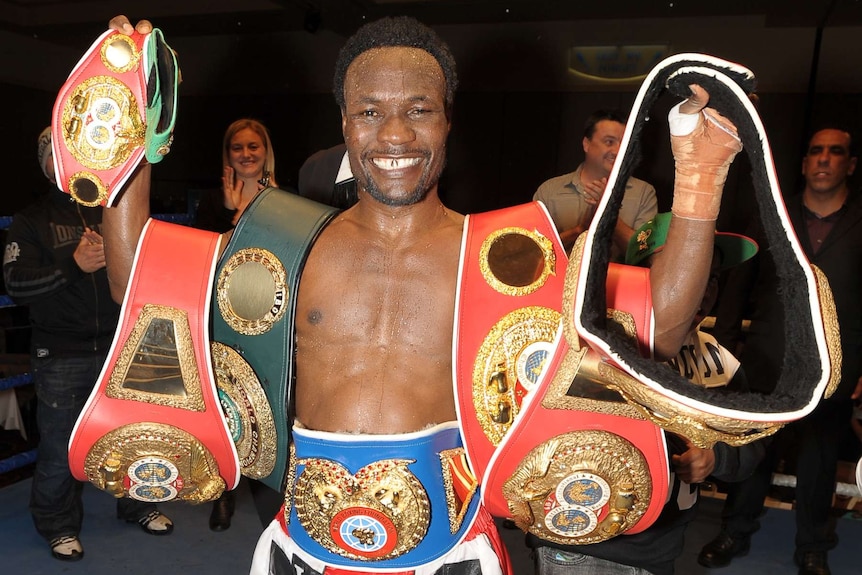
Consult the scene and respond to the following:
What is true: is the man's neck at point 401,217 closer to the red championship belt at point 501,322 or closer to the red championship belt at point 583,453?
the red championship belt at point 501,322

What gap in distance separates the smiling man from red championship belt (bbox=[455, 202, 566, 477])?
48mm

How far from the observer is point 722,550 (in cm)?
286

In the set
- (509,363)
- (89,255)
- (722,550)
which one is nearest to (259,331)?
(509,363)

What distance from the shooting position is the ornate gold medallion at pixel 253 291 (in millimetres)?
1175

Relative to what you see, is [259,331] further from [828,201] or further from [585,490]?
[828,201]

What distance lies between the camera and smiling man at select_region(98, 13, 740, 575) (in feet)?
3.77

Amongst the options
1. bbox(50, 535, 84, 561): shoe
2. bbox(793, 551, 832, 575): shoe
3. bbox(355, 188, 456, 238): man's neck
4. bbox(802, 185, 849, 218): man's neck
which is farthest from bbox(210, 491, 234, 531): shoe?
bbox(802, 185, 849, 218): man's neck

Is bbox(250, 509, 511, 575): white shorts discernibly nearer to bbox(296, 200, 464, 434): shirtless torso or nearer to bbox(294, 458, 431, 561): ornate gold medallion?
bbox(294, 458, 431, 561): ornate gold medallion

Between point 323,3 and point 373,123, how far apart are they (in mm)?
4712

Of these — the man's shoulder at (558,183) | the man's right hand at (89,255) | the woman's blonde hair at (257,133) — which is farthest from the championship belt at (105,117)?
the man's shoulder at (558,183)

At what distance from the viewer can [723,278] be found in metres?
3.77

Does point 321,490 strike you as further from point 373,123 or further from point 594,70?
point 594,70

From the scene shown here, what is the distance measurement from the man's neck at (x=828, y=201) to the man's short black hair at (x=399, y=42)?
219 cm

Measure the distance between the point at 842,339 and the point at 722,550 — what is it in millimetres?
982
